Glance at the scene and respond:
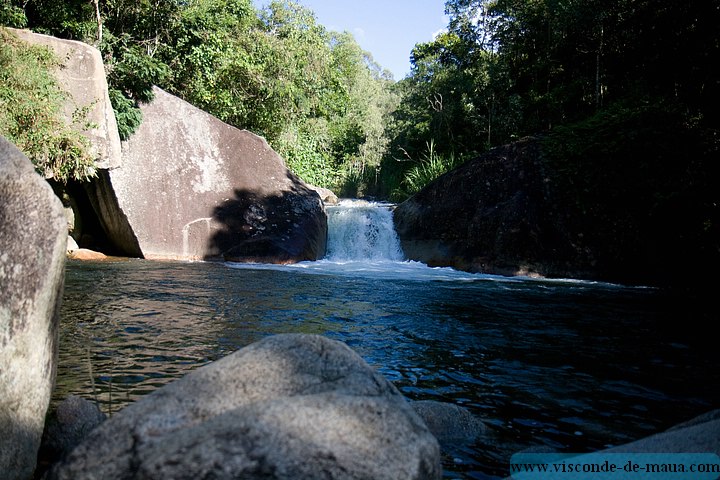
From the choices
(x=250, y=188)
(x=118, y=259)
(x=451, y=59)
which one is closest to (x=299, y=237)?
(x=250, y=188)

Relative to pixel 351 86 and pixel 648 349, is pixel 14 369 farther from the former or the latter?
pixel 351 86

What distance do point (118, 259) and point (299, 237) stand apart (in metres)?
4.16

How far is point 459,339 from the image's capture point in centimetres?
668

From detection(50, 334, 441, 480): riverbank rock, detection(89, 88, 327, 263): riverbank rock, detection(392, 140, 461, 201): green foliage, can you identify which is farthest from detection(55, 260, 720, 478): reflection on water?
detection(392, 140, 461, 201): green foliage

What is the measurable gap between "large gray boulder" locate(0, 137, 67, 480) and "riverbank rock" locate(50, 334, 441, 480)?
1.54 ft

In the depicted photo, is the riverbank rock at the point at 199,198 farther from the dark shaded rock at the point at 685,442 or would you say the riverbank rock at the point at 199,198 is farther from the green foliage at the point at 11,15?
the dark shaded rock at the point at 685,442

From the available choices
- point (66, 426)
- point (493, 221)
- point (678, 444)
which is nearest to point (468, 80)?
point (493, 221)

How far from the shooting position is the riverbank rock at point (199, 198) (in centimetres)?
1390

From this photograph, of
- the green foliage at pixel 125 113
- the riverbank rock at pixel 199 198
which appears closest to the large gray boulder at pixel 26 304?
the riverbank rock at pixel 199 198

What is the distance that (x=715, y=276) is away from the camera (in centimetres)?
1052

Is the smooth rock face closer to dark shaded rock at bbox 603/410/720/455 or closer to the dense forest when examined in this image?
the dense forest

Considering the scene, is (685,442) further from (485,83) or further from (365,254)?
(485,83)

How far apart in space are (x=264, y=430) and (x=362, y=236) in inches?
568

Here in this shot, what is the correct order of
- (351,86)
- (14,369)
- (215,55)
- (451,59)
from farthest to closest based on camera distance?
(351,86), (451,59), (215,55), (14,369)
